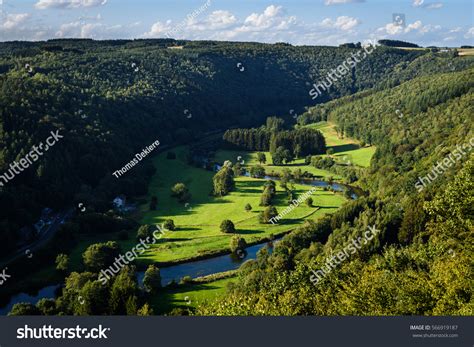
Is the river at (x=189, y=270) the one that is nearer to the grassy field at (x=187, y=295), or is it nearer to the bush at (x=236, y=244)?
the bush at (x=236, y=244)

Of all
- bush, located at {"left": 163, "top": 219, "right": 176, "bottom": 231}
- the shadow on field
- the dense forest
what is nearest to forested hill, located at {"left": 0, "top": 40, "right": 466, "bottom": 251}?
the dense forest

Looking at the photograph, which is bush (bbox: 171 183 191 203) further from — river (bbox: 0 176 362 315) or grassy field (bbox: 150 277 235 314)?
grassy field (bbox: 150 277 235 314)

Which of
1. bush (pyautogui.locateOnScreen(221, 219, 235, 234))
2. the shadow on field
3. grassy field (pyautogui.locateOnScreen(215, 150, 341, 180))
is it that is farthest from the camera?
the shadow on field

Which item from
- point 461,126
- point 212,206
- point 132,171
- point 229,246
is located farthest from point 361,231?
point 132,171

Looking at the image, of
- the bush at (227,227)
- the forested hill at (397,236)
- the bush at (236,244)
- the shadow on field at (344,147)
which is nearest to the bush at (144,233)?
the bush at (227,227)

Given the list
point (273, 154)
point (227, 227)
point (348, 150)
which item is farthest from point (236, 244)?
A: point (348, 150)

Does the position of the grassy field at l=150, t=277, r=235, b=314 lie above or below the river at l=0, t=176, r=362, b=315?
above
